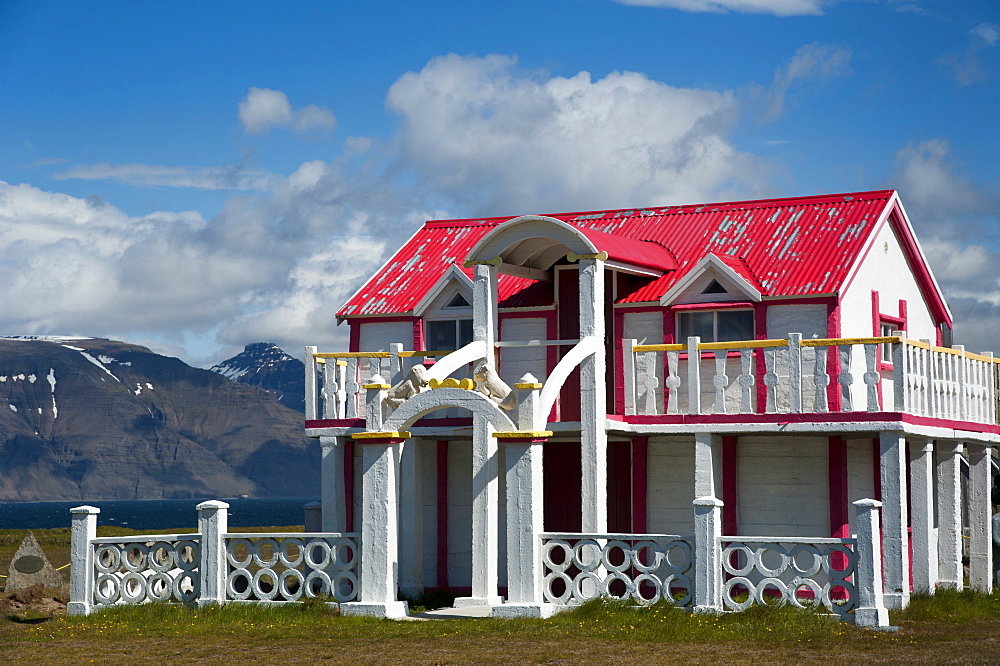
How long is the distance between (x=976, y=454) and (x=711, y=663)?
36.9 feet

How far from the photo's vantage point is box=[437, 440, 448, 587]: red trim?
77.2 feet

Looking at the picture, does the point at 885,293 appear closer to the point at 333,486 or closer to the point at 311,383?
the point at 311,383

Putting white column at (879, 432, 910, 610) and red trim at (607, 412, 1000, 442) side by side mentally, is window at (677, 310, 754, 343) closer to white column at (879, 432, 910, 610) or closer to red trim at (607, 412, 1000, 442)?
red trim at (607, 412, 1000, 442)

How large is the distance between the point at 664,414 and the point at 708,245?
387 centimetres

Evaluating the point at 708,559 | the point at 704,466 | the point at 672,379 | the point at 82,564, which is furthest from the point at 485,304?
the point at 82,564

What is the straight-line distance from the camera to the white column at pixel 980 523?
23.1 meters

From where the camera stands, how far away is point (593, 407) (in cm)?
2041

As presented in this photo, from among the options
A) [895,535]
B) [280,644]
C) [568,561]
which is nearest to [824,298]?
[895,535]

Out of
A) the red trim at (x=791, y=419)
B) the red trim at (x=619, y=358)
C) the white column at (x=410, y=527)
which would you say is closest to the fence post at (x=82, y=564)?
the white column at (x=410, y=527)

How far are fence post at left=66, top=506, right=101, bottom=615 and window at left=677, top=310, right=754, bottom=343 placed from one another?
31.3 ft

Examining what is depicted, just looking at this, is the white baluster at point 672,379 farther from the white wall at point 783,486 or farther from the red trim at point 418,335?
the red trim at point 418,335

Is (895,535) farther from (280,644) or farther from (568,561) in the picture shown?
(280,644)

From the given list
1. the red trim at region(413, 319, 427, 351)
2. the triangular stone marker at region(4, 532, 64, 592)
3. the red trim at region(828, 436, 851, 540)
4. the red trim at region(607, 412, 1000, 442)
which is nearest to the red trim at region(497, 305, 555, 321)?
the red trim at region(413, 319, 427, 351)

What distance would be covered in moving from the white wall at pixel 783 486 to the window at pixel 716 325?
169cm
